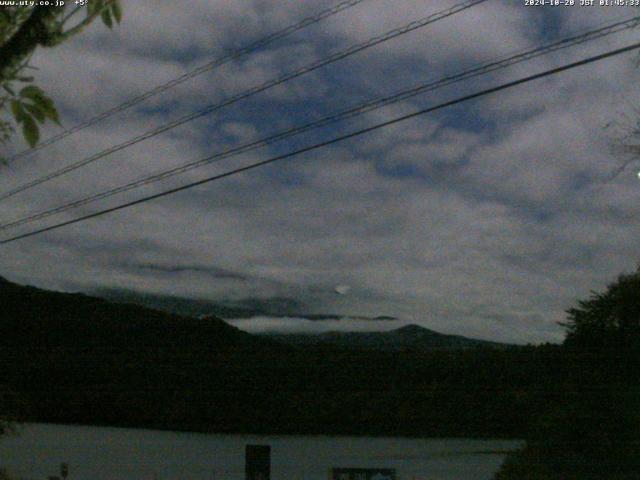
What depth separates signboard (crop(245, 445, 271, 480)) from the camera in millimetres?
12359

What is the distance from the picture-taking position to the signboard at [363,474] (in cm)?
1186

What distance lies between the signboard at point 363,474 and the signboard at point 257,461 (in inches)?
44.7

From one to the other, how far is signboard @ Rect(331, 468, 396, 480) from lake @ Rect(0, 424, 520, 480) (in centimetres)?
62

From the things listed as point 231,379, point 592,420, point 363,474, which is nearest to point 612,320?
point 592,420

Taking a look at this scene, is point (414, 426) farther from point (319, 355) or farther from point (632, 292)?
point (632, 292)

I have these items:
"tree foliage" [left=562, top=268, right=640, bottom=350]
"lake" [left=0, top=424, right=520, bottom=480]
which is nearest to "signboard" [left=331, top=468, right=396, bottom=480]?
"lake" [left=0, top=424, right=520, bottom=480]

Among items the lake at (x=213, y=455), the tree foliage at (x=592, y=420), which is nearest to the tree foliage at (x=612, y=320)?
the tree foliage at (x=592, y=420)

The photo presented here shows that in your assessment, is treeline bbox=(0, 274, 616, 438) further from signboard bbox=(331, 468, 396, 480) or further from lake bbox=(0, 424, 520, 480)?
signboard bbox=(331, 468, 396, 480)

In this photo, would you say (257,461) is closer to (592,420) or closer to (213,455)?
(213,455)

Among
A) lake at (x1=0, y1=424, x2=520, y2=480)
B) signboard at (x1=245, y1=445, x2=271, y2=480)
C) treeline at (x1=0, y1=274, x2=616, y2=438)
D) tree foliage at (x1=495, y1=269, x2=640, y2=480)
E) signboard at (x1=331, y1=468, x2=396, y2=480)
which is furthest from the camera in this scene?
lake at (x1=0, y1=424, x2=520, y2=480)

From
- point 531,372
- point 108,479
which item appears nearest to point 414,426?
point 531,372

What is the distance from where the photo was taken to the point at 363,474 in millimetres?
11953

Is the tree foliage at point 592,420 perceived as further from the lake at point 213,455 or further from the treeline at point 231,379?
the lake at point 213,455

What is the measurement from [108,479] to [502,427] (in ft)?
29.5
